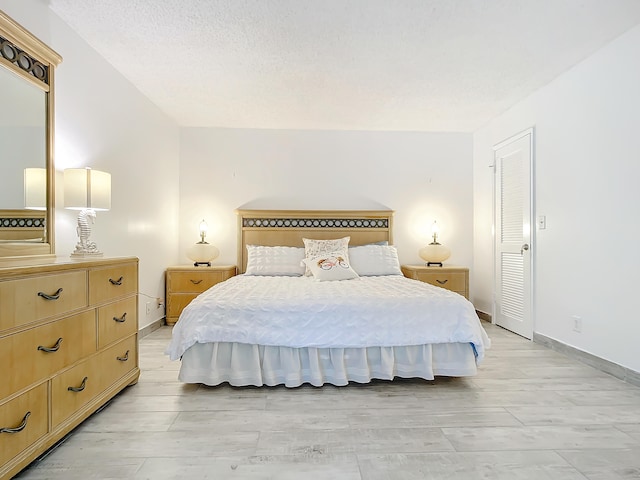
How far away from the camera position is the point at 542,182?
3363mm

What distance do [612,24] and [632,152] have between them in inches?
34.0

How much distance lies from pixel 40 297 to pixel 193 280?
2587mm

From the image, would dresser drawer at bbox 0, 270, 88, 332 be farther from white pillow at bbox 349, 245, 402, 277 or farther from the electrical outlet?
the electrical outlet

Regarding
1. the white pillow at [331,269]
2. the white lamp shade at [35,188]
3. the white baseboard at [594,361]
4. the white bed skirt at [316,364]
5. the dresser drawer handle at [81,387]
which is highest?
the white lamp shade at [35,188]

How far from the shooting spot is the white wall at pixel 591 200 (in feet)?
8.13

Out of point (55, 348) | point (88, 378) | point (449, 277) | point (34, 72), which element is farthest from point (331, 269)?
point (34, 72)

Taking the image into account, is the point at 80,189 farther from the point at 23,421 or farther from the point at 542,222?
the point at 542,222

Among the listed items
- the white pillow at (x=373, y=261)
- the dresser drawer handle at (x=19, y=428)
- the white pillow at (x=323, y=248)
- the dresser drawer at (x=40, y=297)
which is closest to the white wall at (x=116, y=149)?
the dresser drawer at (x=40, y=297)

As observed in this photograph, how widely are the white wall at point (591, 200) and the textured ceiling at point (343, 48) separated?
0.77 ft

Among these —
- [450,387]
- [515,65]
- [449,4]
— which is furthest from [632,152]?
[450,387]

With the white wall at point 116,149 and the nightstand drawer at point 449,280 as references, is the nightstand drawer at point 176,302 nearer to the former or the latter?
the white wall at point 116,149

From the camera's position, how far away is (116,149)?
10.1 feet

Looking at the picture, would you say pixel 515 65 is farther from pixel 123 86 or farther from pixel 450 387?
pixel 123 86

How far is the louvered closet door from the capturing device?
354 cm
